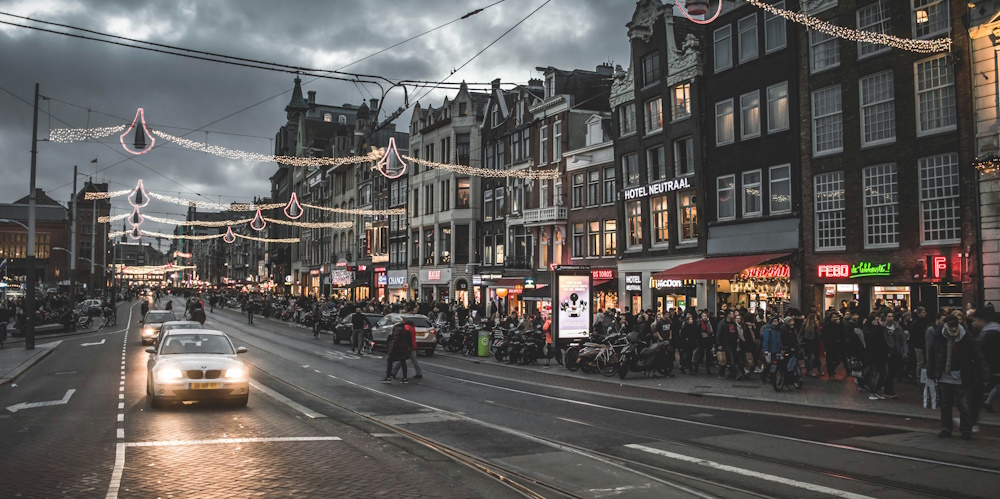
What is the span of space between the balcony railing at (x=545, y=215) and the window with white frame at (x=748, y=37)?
1422 cm

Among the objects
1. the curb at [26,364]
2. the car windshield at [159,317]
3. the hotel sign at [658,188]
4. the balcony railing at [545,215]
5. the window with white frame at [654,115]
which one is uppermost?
the window with white frame at [654,115]

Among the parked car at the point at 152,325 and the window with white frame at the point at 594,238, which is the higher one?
the window with white frame at the point at 594,238

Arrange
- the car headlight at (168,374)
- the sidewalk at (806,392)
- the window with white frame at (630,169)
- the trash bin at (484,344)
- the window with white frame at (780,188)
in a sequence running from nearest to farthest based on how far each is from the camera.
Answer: the car headlight at (168,374)
the sidewalk at (806,392)
the window with white frame at (780,188)
the trash bin at (484,344)
the window with white frame at (630,169)

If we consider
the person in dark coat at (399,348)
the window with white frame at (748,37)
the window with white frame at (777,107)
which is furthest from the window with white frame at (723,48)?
the person in dark coat at (399,348)

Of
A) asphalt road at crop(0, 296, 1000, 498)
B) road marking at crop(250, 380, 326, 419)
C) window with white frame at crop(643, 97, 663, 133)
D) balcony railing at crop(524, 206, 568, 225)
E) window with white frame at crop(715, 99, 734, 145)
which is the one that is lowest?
road marking at crop(250, 380, 326, 419)

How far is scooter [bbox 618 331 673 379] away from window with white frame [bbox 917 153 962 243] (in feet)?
30.8

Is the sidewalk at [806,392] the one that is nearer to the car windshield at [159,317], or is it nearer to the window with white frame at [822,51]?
the window with white frame at [822,51]

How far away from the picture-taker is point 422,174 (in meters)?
61.0

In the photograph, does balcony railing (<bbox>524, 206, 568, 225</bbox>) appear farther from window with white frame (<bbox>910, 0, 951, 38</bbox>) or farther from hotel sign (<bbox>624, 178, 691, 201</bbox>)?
window with white frame (<bbox>910, 0, 951, 38</bbox>)

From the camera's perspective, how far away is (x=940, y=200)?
23.0m

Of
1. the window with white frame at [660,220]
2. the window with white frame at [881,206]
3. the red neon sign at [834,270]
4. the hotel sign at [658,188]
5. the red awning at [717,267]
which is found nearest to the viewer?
the window with white frame at [881,206]

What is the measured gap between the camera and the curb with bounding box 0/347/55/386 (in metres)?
19.9

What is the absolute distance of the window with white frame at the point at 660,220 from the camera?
34.5 m

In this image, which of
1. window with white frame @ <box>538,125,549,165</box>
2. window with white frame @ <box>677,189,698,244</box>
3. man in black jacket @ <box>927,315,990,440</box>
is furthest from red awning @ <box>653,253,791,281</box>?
man in black jacket @ <box>927,315,990,440</box>
